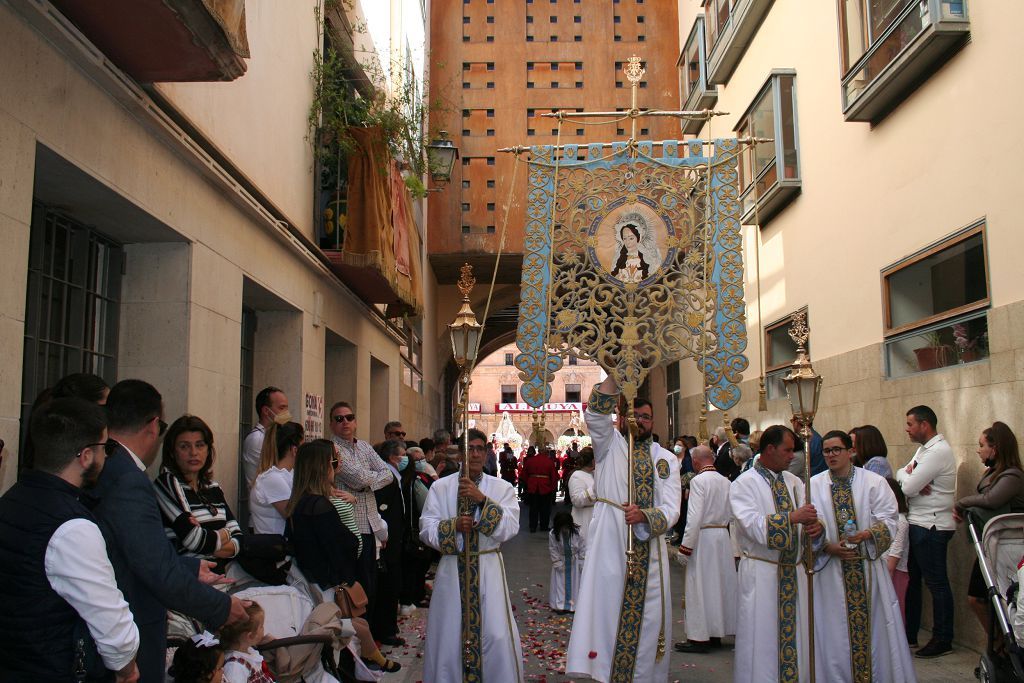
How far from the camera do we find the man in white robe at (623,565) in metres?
5.96

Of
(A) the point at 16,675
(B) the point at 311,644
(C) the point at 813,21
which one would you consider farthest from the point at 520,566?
(A) the point at 16,675

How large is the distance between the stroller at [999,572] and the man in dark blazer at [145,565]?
4.07 m

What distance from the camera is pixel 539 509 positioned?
1797 cm

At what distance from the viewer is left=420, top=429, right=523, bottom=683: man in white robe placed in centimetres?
581

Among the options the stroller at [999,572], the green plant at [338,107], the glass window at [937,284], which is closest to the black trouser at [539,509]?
the green plant at [338,107]

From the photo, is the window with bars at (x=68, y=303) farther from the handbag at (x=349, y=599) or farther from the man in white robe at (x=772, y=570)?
the man in white robe at (x=772, y=570)

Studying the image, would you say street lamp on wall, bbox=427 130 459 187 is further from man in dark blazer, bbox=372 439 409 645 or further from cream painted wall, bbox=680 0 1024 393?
man in dark blazer, bbox=372 439 409 645

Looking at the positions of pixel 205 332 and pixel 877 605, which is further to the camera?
pixel 205 332

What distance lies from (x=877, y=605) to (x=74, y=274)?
5.63 metres

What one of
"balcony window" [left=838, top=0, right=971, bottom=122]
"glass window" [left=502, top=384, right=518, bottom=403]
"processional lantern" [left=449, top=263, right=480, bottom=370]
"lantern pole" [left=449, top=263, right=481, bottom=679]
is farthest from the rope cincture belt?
"glass window" [left=502, top=384, right=518, bottom=403]

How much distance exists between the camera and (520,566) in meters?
13.3

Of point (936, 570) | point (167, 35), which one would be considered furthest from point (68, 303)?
point (936, 570)

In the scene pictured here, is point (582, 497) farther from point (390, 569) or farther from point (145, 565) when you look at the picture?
point (145, 565)

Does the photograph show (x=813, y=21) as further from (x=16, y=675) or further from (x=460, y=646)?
(x=16, y=675)
